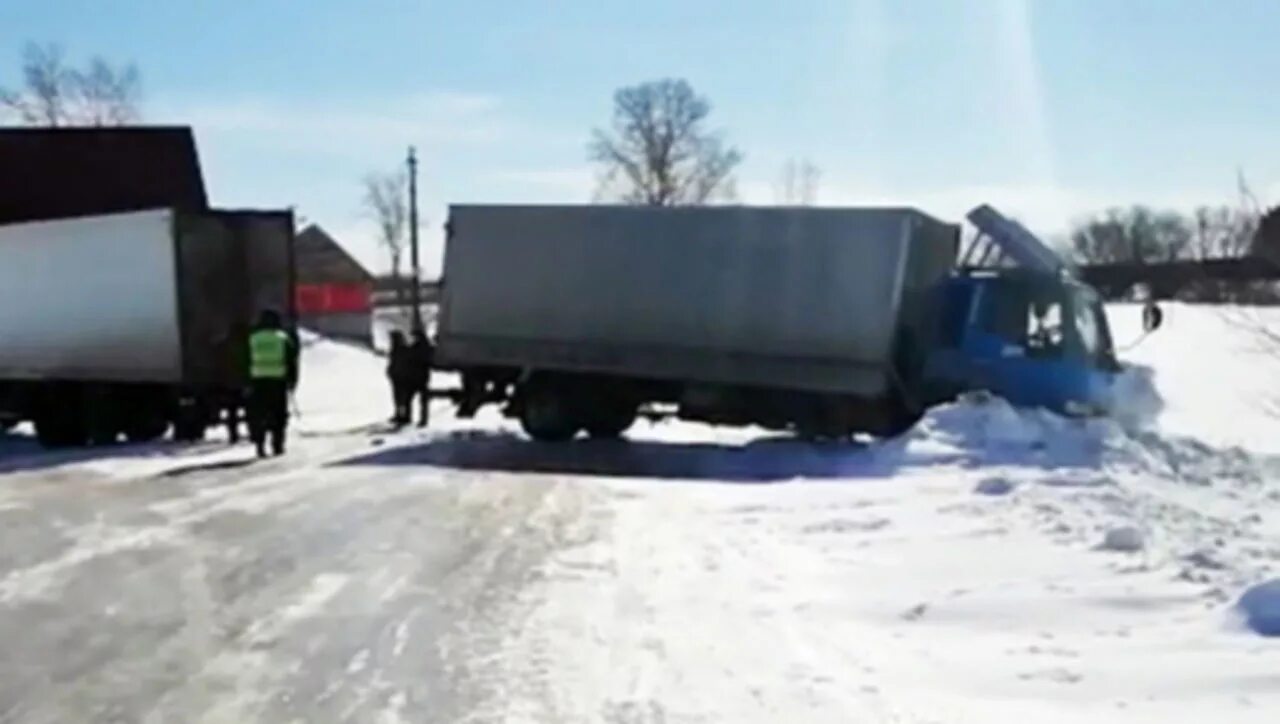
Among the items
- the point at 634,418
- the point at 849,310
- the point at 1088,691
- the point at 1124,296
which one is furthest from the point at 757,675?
the point at 1124,296

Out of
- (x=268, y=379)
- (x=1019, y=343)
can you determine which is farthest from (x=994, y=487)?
(x=268, y=379)

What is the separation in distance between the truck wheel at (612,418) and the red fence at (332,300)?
52812 millimetres

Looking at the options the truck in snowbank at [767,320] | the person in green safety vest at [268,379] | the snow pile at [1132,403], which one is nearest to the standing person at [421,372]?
the truck in snowbank at [767,320]

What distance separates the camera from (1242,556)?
33.9ft

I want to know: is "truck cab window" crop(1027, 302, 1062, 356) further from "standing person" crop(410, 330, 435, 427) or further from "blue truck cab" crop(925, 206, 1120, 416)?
"standing person" crop(410, 330, 435, 427)

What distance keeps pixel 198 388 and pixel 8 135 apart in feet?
95.9

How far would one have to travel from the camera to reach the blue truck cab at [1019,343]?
21.2 metres

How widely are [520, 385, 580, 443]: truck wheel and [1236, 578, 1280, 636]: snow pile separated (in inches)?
598

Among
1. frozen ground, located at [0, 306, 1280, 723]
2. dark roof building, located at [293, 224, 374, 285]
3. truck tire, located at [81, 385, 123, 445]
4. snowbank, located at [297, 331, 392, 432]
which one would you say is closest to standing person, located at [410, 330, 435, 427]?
snowbank, located at [297, 331, 392, 432]

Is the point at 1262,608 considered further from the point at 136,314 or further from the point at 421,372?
the point at 421,372

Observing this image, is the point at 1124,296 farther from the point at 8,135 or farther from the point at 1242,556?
the point at 8,135

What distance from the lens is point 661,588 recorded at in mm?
10477

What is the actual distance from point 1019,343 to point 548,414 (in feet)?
20.8

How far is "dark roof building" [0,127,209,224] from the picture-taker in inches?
1932
